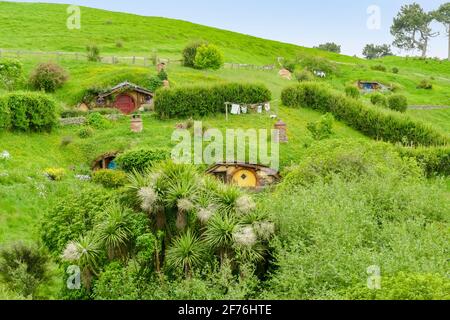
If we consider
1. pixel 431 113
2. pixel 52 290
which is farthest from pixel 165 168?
pixel 431 113

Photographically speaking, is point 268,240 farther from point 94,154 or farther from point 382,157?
point 94,154

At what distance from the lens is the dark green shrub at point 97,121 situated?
4978 centimetres

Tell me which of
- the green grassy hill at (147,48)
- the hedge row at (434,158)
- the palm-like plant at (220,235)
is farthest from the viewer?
the green grassy hill at (147,48)

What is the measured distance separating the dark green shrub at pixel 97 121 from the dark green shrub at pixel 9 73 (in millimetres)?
12795

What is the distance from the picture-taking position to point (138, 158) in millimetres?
39375

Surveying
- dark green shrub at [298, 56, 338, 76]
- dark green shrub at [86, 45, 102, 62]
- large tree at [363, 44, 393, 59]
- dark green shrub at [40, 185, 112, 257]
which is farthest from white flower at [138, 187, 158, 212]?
large tree at [363, 44, 393, 59]

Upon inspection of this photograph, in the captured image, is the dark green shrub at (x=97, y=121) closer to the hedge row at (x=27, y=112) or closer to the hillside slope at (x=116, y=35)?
the hedge row at (x=27, y=112)

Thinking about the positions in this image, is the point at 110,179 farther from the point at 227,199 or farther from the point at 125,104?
the point at 125,104

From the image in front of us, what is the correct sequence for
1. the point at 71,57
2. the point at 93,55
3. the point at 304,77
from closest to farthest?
the point at 93,55, the point at 71,57, the point at 304,77

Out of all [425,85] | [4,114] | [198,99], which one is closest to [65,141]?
[4,114]

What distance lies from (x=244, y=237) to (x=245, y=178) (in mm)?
23424

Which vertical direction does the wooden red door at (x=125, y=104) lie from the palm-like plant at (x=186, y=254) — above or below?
above

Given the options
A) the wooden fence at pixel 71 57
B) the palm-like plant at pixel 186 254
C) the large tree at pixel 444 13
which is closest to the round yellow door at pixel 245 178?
the palm-like plant at pixel 186 254

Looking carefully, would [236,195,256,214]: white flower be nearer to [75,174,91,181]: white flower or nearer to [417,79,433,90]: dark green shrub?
[75,174,91,181]: white flower
